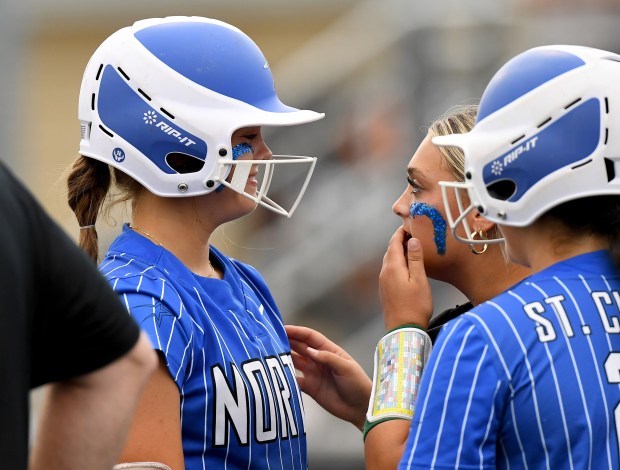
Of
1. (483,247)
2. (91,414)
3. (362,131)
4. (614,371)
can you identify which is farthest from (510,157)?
(362,131)

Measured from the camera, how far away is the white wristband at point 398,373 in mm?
2841

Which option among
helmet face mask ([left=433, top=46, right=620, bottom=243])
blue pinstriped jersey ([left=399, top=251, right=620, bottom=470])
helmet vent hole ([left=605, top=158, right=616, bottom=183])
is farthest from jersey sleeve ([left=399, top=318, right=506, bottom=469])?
helmet vent hole ([left=605, top=158, right=616, bottom=183])

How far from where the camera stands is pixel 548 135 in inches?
95.5

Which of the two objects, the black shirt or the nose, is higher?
the nose

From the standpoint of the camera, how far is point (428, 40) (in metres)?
7.26

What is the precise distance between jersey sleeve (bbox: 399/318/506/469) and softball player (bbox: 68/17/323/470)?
62cm

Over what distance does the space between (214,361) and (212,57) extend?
83 cm

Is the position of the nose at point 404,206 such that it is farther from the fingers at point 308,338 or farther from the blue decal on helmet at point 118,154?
the blue decal on helmet at point 118,154

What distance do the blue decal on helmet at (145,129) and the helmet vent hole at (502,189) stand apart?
0.83 metres

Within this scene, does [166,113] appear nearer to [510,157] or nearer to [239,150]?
[239,150]

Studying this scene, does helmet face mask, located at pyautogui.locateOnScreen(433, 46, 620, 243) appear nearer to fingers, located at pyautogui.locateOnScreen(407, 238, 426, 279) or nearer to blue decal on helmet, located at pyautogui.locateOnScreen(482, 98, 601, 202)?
blue decal on helmet, located at pyautogui.locateOnScreen(482, 98, 601, 202)

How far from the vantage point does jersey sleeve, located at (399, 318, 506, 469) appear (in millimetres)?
2229

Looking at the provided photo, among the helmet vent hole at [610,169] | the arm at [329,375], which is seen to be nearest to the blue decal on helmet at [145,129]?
the arm at [329,375]

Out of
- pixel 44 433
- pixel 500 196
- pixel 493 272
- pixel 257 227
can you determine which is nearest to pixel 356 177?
pixel 257 227
